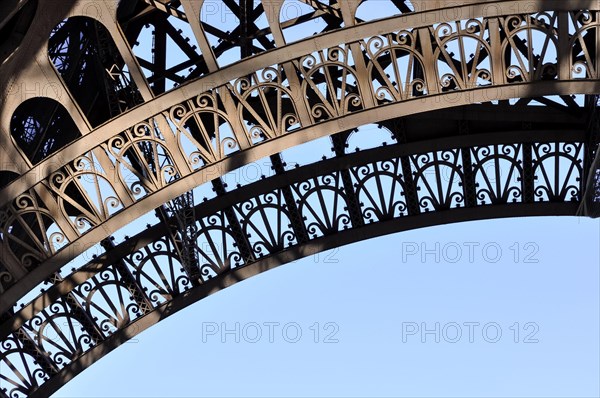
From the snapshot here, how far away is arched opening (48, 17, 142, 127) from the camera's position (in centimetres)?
1906

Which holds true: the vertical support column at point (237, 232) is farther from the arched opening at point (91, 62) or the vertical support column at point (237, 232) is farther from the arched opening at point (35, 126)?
the arched opening at point (35, 126)

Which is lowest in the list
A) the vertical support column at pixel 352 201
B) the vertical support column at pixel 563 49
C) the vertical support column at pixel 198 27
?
the vertical support column at pixel 352 201

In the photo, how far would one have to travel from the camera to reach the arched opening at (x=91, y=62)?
62.5 ft

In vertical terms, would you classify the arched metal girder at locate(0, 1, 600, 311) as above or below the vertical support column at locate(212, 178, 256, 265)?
above

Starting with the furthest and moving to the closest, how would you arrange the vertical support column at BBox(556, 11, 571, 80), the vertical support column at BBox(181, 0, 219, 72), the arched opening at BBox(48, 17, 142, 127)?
1. the arched opening at BBox(48, 17, 142, 127)
2. the vertical support column at BBox(181, 0, 219, 72)
3. the vertical support column at BBox(556, 11, 571, 80)

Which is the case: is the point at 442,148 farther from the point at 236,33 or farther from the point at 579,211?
the point at 236,33

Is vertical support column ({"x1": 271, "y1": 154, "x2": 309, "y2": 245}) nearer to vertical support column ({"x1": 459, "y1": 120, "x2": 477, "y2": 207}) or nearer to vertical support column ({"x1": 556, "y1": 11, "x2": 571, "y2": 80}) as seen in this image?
vertical support column ({"x1": 459, "y1": 120, "x2": 477, "y2": 207})

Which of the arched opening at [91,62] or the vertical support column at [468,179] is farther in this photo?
the vertical support column at [468,179]

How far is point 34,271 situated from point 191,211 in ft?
11.3

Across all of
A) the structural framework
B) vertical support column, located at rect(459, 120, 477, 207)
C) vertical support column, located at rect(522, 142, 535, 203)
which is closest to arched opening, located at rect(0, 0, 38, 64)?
the structural framework

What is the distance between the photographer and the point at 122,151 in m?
17.1

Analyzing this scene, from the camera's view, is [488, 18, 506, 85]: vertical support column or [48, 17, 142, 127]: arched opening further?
[48, 17, 142, 127]: arched opening

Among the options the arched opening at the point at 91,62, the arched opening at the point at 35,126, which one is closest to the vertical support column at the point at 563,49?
the arched opening at the point at 91,62

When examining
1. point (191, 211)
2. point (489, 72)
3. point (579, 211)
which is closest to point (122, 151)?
point (191, 211)
